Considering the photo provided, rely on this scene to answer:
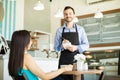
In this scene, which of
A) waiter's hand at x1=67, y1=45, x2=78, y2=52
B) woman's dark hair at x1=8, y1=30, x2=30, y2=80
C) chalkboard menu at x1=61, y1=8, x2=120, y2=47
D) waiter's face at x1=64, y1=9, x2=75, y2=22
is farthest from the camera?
chalkboard menu at x1=61, y1=8, x2=120, y2=47

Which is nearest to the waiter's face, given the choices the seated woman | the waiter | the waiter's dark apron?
the waiter

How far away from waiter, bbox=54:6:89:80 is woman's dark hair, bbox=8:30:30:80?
746 mm

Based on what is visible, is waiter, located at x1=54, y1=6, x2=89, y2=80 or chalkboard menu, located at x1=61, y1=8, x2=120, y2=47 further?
chalkboard menu, located at x1=61, y1=8, x2=120, y2=47

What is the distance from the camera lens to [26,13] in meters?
6.13

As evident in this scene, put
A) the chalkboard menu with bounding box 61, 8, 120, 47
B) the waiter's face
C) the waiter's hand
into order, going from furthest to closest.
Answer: the chalkboard menu with bounding box 61, 8, 120, 47 → the waiter's face → the waiter's hand

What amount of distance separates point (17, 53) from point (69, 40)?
984mm

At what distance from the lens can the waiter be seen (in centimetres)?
244

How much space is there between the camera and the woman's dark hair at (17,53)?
1.71m

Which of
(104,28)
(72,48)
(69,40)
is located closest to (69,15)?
(69,40)

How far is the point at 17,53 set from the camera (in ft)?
5.64

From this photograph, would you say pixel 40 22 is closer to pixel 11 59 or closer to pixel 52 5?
pixel 52 5

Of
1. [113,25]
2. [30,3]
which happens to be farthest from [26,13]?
[113,25]

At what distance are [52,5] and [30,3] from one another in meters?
1.10

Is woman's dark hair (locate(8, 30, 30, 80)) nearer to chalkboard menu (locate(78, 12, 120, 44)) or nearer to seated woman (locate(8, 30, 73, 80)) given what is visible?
seated woman (locate(8, 30, 73, 80))
